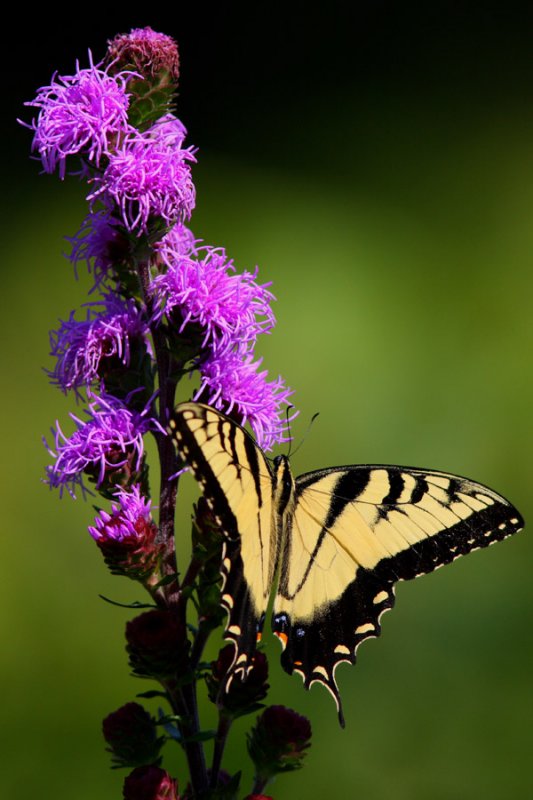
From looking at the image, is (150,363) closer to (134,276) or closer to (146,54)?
(134,276)

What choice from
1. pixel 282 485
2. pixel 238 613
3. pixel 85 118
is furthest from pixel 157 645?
pixel 85 118

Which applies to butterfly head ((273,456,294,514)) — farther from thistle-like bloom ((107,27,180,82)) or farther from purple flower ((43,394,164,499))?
thistle-like bloom ((107,27,180,82))

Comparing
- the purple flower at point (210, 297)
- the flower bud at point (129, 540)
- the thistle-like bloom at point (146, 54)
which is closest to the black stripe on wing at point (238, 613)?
the flower bud at point (129, 540)

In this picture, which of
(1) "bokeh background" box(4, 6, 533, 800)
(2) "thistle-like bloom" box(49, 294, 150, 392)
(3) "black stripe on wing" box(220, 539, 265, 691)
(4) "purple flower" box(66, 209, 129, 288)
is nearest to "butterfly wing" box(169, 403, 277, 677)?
(3) "black stripe on wing" box(220, 539, 265, 691)

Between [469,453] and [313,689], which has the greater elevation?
[469,453]

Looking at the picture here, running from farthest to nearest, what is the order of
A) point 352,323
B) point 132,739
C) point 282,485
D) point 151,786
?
point 352,323, point 282,485, point 132,739, point 151,786

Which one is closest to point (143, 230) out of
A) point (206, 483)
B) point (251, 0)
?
point (206, 483)

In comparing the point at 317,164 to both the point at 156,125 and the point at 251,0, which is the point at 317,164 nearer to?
the point at 251,0
